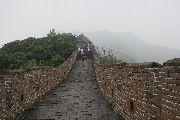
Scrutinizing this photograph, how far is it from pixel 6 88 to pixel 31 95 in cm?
269

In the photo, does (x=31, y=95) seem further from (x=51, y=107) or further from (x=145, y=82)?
(x=145, y=82)

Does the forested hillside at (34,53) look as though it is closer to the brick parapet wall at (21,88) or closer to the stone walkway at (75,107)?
the brick parapet wall at (21,88)

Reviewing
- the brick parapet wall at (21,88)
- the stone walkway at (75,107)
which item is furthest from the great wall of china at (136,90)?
the stone walkway at (75,107)

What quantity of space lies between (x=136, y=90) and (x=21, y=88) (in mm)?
4343

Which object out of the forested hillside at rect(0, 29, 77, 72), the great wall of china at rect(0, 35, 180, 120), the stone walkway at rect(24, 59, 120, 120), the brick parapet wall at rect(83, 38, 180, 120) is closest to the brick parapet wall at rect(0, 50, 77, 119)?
the great wall of china at rect(0, 35, 180, 120)

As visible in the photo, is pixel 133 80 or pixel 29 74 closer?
pixel 133 80

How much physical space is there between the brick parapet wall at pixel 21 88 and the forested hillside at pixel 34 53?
662 cm

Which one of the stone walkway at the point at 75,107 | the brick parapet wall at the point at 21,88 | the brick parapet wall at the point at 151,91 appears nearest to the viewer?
the brick parapet wall at the point at 151,91

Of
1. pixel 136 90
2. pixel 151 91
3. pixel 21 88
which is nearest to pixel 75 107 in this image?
pixel 21 88

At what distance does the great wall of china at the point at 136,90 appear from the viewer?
2922 mm

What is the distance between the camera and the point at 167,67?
3.05 m

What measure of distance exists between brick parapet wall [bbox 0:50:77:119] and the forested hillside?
21.7ft

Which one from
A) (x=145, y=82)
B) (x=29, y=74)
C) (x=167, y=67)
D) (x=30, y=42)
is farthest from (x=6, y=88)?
(x=30, y=42)

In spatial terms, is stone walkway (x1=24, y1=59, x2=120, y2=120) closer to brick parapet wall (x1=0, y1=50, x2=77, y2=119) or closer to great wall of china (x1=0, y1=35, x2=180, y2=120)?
brick parapet wall (x1=0, y1=50, x2=77, y2=119)
